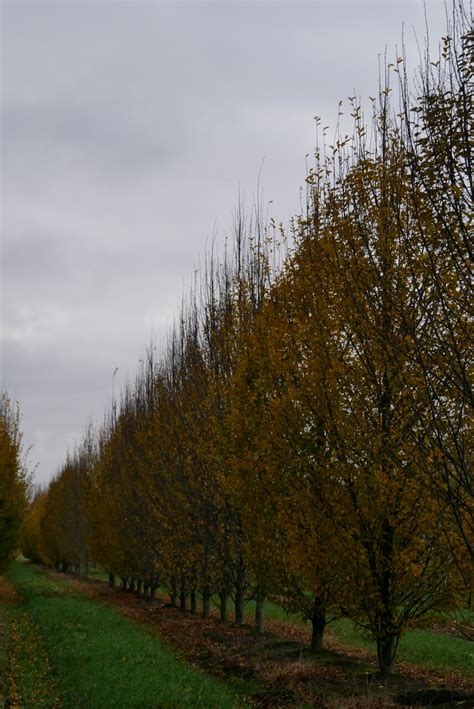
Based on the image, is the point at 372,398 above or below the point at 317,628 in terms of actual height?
above

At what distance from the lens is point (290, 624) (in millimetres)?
20188

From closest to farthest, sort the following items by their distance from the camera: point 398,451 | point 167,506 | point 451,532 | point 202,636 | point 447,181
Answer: point 447,181 < point 451,532 < point 398,451 < point 202,636 < point 167,506

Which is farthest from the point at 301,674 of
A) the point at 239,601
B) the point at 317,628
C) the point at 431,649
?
the point at 431,649

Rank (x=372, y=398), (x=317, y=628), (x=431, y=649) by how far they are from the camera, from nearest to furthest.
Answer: (x=372, y=398) < (x=317, y=628) < (x=431, y=649)

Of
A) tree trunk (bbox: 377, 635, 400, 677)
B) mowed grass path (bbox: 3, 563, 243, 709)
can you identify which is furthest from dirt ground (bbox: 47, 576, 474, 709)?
mowed grass path (bbox: 3, 563, 243, 709)

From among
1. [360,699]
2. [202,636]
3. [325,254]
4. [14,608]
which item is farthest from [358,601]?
[14,608]

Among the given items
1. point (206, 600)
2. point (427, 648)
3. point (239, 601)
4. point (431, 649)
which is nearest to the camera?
point (431, 649)

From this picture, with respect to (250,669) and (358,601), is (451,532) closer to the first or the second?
(358,601)

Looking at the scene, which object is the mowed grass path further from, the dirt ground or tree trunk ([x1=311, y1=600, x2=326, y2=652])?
tree trunk ([x1=311, y1=600, x2=326, y2=652])

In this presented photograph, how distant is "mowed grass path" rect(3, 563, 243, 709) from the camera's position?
8.54m

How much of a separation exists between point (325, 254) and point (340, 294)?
84 centimetres

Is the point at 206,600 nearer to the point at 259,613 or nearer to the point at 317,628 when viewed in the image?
the point at 259,613

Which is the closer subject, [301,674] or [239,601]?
[301,674]

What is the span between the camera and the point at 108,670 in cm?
1009
